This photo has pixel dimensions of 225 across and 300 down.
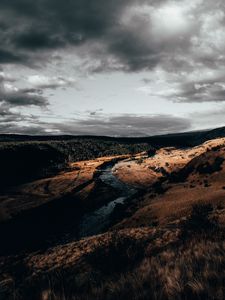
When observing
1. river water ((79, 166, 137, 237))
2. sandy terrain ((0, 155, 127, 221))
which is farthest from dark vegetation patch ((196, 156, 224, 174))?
sandy terrain ((0, 155, 127, 221))

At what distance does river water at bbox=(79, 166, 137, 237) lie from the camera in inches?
2557

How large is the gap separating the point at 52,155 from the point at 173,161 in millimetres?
Result: 82878

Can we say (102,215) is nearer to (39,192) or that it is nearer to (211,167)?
(211,167)

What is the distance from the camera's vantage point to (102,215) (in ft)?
244

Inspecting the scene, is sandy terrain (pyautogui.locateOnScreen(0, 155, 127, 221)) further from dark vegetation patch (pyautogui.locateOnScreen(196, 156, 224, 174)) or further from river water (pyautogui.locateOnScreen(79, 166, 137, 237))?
dark vegetation patch (pyautogui.locateOnScreen(196, 156, 224, 174))

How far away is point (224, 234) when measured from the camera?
13.8m

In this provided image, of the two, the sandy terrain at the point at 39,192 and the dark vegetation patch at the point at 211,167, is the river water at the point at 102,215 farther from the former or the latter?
the dark vegetation patch at the point at 211,167

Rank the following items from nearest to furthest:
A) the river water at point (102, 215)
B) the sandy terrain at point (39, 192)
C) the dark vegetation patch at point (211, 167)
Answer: the river water at point (102, 215), the dark vegetation patch at point (211, 167), the sandy terrain at point (39, 192)

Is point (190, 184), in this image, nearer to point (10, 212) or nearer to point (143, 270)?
point (10, 212)

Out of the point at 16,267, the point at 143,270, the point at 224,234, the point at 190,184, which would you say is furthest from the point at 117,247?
the point at 190,184

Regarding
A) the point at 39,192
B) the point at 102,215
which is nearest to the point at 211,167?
the point at 102,215

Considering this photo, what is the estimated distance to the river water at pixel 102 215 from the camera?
64.9m

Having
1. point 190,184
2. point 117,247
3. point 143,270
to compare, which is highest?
point 143,270

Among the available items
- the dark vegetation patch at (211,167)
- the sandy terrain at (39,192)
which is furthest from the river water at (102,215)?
the dark vegetation patch at (211,167)
